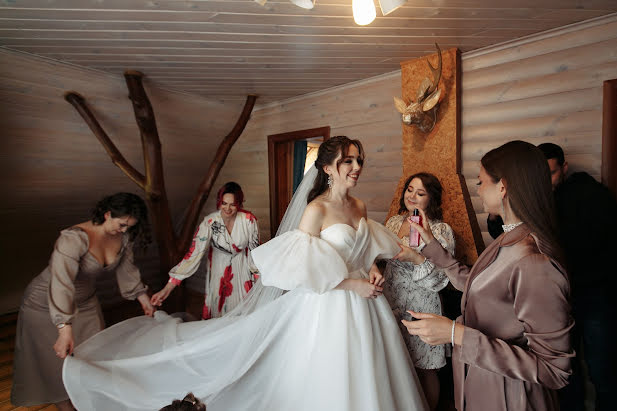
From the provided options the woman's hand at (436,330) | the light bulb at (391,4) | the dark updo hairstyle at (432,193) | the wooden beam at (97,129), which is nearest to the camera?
the woman's hand at (436,330)

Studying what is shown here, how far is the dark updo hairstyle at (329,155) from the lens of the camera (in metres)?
1.90

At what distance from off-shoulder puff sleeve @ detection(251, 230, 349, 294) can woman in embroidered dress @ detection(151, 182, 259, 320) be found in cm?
114

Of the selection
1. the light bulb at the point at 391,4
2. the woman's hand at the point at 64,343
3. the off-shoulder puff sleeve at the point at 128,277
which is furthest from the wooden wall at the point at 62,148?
the light bulb at the point at 391,4

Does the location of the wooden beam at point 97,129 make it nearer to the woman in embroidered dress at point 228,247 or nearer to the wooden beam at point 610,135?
the woman in embroidered dress at point 228,247

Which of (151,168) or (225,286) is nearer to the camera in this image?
(225,286)

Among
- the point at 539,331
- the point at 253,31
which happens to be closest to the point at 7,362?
the point at 253,31

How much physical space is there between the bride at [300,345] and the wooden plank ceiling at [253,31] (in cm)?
89

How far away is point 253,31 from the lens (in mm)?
2217

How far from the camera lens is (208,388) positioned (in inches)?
70.5

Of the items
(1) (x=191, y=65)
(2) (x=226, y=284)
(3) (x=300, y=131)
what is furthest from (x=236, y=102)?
(2) (x=226, y=284)

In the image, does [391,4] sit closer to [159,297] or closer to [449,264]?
[449,264]

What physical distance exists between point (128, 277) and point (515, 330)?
7.60 ft

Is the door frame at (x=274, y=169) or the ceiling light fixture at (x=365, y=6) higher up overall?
the ceiling light fixture at (x=365, y=6)

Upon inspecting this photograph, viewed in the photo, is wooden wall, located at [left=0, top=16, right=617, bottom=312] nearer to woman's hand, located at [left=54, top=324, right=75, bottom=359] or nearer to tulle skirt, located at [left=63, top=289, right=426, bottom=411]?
tulle skirt, located at [left=63, top=289, right=426, bottom=411]
